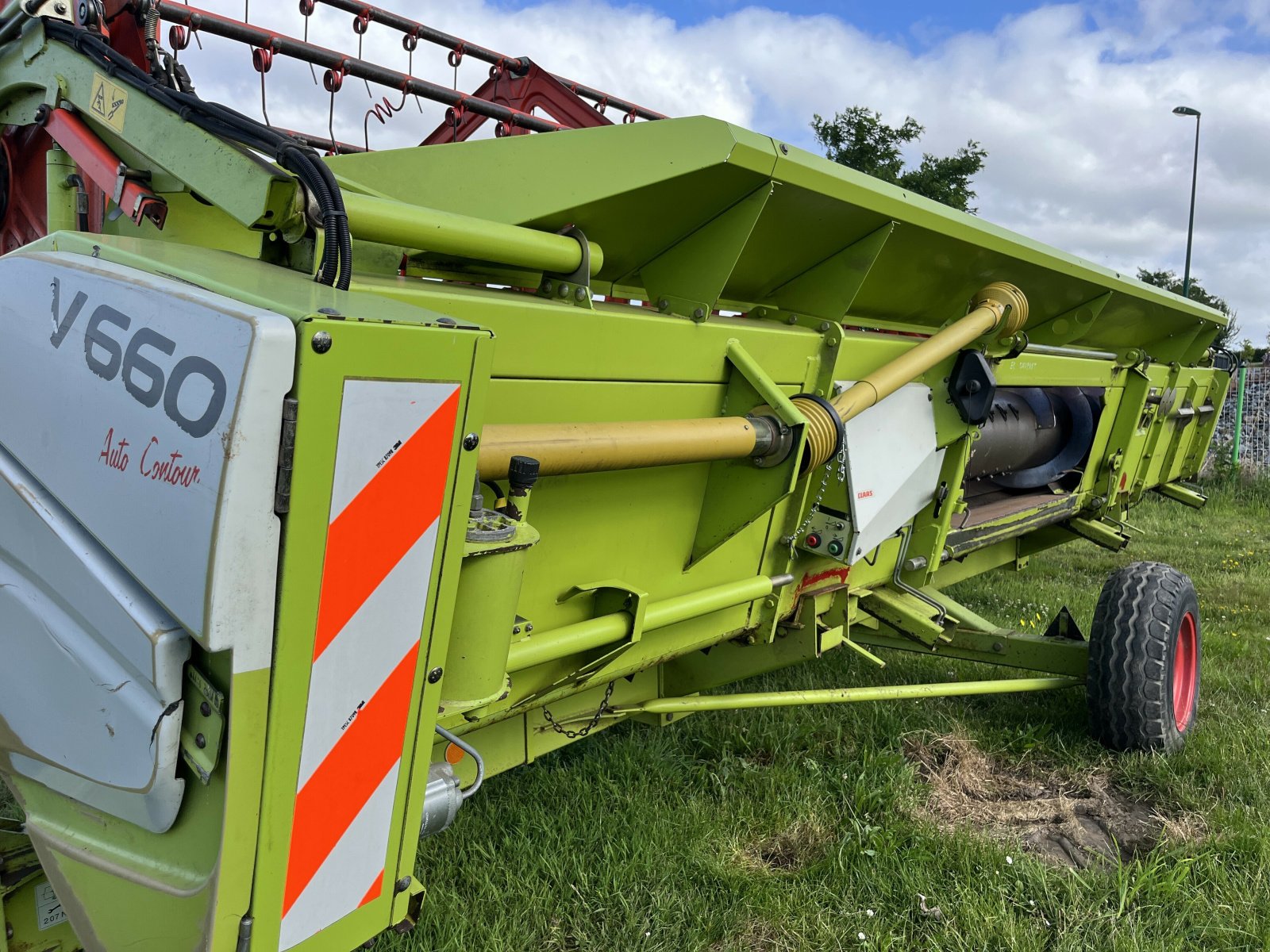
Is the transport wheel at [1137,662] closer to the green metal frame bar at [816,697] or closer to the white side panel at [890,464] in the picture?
the green metal frame bar at [816,697]

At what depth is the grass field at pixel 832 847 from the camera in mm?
2336

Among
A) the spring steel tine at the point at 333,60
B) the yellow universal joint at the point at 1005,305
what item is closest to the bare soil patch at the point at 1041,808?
the yellow universal joint at the point at 1005,305

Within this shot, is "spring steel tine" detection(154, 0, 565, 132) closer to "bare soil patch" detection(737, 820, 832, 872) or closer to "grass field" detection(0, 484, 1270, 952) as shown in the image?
"grass field" detection(0, 484, 1270, 952)

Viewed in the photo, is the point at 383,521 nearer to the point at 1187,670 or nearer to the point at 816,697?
the point at 816,697

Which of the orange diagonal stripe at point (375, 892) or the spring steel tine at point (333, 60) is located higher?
the spring steel tine at point (333, 60)

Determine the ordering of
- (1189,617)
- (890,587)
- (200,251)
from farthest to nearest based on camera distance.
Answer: (1189,617) → (890,587) → (200,251)

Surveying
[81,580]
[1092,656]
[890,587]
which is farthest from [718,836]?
[81,580]

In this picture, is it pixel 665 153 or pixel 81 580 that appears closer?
pixel 81 580

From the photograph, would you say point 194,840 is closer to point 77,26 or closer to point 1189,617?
point 77,26

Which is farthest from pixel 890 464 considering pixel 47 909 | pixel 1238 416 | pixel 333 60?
pixel 1238 416

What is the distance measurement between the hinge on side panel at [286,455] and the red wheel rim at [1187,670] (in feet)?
11.7

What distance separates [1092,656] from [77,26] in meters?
3.43

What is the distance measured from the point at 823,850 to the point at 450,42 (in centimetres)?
389

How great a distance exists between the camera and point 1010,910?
2.41 meters
